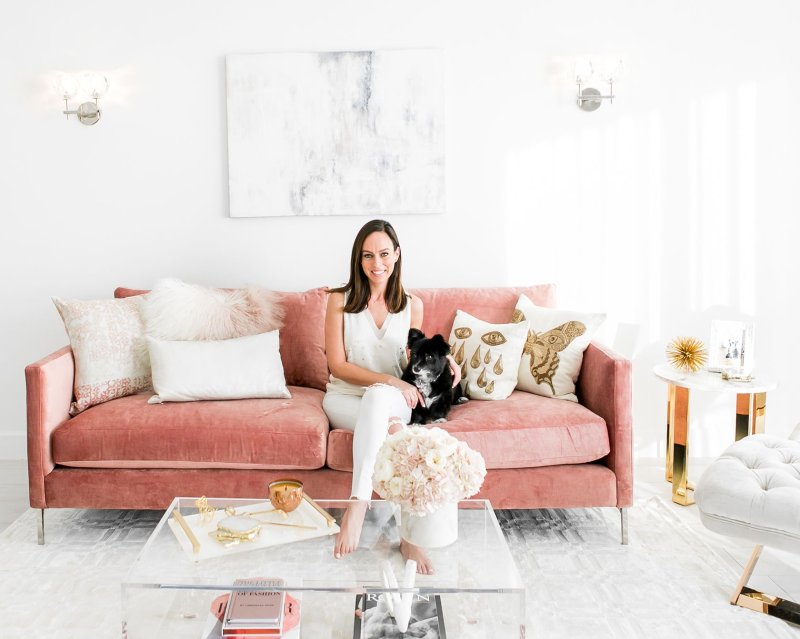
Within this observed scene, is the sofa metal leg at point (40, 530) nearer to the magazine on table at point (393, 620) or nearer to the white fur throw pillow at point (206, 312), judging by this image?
the white fur throw pillow at point (206, 312)

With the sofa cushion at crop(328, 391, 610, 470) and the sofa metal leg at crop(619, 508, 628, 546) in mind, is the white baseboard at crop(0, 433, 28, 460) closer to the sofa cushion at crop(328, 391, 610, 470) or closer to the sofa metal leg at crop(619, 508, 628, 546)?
the sofa cushion at crop(328, 391, 610, 470)

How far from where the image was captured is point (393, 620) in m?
1.68

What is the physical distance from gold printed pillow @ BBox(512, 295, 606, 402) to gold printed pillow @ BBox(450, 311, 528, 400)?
52 millimetres

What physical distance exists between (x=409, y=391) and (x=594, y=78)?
1.88 m

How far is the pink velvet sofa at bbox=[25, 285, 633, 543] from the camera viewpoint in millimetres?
2498

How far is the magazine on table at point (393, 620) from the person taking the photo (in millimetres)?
1634

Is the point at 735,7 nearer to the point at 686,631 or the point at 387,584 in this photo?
Result: the point at 686,631

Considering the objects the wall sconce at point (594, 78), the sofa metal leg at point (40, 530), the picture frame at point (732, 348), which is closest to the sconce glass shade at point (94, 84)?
the sofa metal leg at point (40, 530)

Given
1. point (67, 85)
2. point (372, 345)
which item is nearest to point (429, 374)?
point (372, 345)

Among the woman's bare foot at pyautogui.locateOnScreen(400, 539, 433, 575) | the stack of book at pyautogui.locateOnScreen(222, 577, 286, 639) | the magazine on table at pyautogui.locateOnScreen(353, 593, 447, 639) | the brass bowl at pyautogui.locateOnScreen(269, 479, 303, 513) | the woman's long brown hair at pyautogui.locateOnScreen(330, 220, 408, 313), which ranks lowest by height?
the magazine on table at pyautogui.locateOnScreen(353, 593, 447, 639)

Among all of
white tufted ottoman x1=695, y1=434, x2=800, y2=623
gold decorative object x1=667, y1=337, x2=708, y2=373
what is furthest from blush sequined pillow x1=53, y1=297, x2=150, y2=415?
gold decorative object x1=667, y1=337, x2=708, y2=373

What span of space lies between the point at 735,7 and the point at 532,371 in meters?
2.08

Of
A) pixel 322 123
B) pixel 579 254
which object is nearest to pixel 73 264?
pixel 322 123

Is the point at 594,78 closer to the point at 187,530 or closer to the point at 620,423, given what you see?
the point at 620,423
